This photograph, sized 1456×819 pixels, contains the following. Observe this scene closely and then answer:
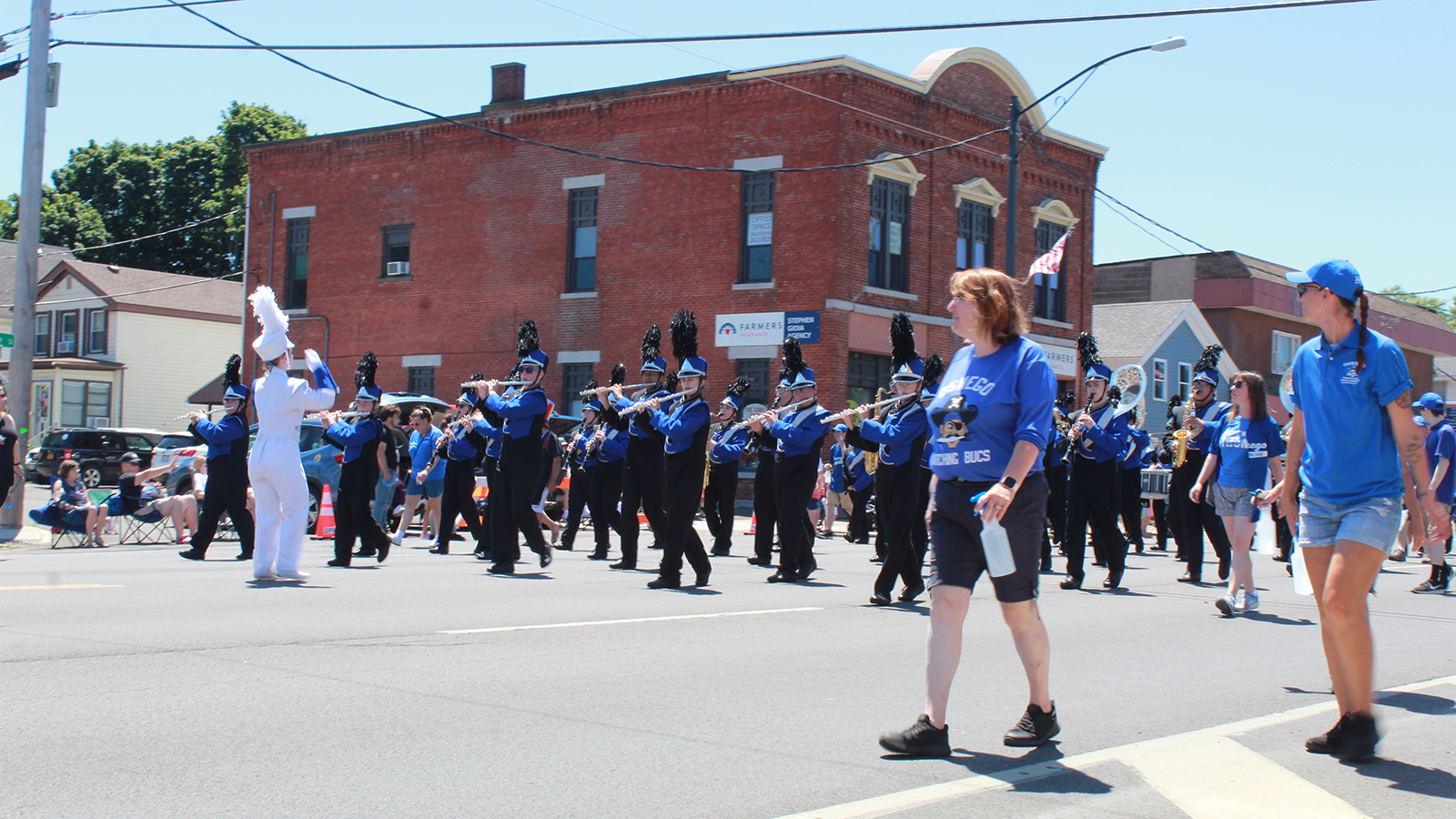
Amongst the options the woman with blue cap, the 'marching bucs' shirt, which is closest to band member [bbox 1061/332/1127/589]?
the woman with blue cap

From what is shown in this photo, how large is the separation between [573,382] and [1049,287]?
13189mm

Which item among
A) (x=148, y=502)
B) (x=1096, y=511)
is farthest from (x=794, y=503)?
(x=148, y=502)

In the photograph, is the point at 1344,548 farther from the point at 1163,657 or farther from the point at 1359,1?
the point at 1359,1

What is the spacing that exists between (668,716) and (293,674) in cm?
203

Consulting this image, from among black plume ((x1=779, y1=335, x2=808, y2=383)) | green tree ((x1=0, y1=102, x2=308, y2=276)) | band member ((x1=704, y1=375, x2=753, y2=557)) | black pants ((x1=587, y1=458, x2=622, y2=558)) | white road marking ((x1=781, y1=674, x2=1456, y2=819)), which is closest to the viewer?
white road marking ((x1=781, y1=674, x2=1456, y2=819))

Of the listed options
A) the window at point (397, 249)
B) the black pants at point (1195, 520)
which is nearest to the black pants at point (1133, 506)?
the black pants at point (1195, 520)

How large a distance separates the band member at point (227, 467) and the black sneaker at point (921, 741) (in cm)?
891

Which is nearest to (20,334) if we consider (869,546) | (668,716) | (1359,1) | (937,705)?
(869,546)

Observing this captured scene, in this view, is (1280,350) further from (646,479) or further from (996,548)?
(996,548)

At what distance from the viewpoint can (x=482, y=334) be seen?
32781 mm

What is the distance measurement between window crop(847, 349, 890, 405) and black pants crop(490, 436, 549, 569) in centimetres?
1691

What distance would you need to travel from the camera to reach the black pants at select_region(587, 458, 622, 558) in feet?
49.2

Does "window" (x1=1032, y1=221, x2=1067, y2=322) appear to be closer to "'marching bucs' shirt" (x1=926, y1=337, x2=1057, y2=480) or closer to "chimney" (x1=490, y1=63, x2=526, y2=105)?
"chimney" (x1=490, y1=63, x2=526, y2=105)

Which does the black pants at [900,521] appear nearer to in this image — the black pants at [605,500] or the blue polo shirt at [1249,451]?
the blue polo shirt at [1249,451]
